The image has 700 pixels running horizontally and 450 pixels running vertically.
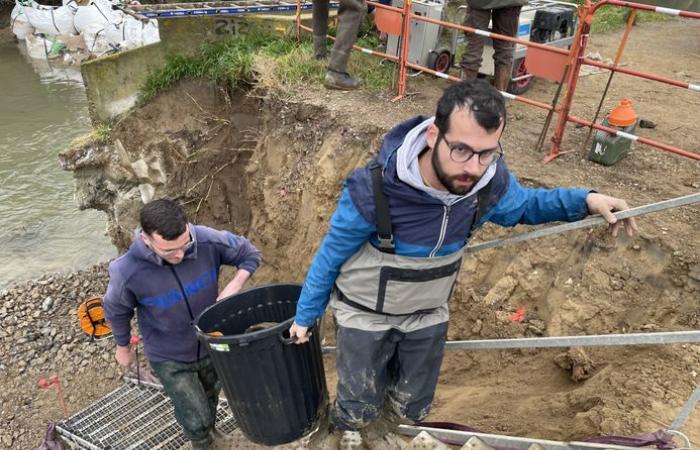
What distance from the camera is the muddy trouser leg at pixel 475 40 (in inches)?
220

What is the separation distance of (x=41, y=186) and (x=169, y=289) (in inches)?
373

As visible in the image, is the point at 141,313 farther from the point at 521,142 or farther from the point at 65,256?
the point at 65,256

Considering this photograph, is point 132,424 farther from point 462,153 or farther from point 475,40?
point 475,40

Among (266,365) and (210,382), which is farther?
(210,382)

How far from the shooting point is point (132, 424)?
4.90 metres

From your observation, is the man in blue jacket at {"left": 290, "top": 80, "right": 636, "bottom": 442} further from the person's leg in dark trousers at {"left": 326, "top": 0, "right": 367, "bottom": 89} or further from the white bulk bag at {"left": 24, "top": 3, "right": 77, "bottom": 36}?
the white bulk bag at {"left": 24, "top": 3, "right": 77, "bottom": 36}

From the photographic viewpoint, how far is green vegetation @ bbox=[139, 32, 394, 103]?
637cm

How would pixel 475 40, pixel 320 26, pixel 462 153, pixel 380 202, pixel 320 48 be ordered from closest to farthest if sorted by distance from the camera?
1. pixel 462 153
2. pixel 380 202
3. pixel 475 40
4. pixel 320 26
5. pixel 320 48

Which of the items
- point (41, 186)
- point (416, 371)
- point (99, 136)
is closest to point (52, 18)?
point (41, 186)

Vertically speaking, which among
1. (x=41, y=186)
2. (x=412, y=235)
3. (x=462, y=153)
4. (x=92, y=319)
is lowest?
(x=41, y=186)

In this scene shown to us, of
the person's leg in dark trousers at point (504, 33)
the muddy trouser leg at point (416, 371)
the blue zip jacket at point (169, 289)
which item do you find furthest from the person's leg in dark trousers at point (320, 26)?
the muddy trouser leg at point (416, 371)

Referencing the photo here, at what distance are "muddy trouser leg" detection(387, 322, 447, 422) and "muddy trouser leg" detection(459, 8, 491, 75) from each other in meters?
3.87

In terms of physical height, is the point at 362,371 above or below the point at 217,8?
below

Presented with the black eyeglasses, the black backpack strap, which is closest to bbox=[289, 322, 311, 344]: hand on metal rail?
the black backpack strap
